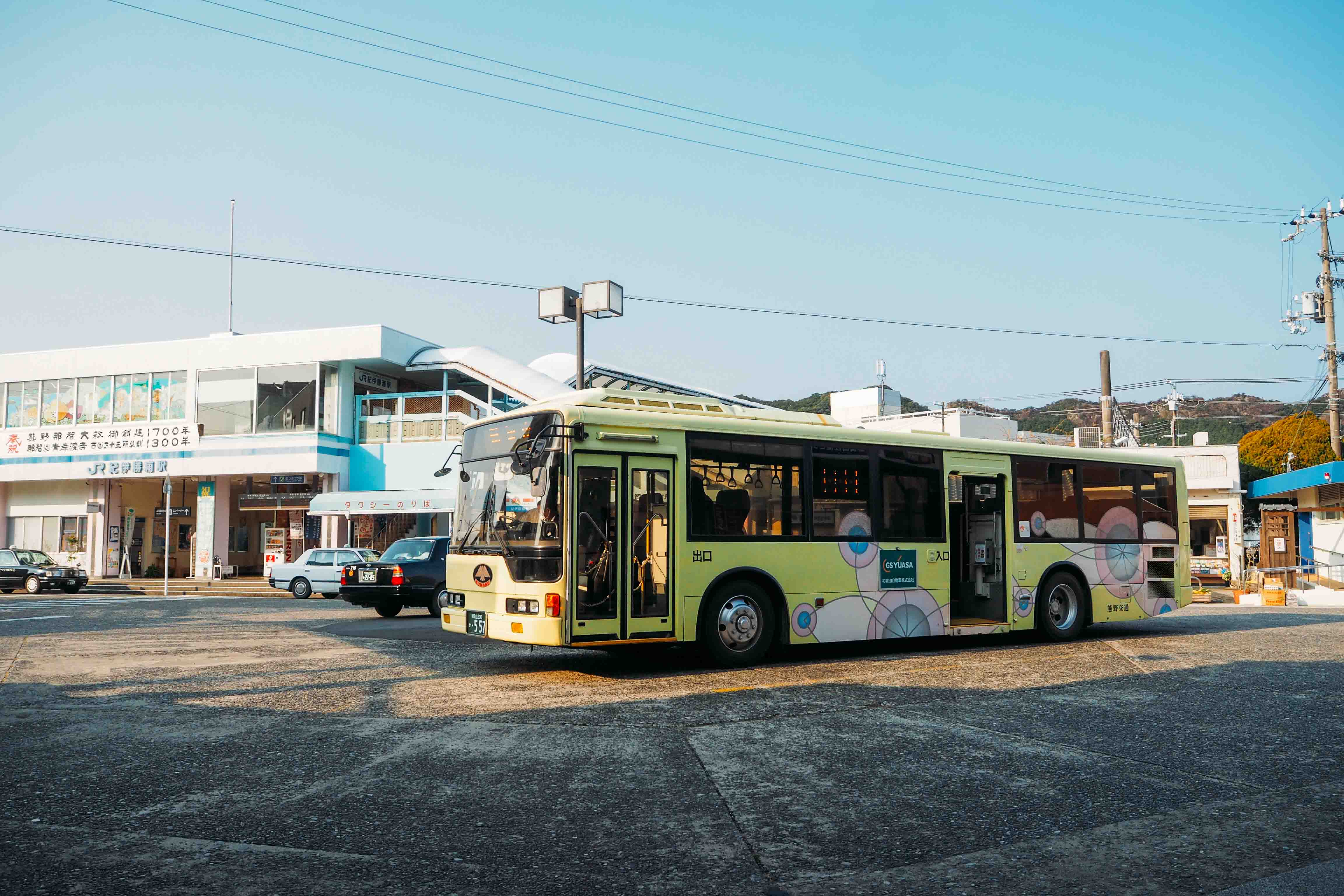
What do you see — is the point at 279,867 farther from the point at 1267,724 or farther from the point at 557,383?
the point at 557,383

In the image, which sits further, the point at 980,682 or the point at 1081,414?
the point at 1081,414

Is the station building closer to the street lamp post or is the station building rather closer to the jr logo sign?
the street lamp post

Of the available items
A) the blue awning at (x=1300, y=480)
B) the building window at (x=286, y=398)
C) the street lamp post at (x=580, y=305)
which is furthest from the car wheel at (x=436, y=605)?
the blue awning at (x=1300, y=480)

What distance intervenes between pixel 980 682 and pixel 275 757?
265 inches

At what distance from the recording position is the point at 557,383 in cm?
3597

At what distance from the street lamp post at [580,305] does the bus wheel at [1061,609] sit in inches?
379

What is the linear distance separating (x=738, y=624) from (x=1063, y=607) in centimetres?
610

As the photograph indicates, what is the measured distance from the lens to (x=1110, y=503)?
14930 millimetres

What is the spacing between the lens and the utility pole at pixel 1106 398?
3547cm

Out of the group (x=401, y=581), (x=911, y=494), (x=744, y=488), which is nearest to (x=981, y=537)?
(x=911, y=494)

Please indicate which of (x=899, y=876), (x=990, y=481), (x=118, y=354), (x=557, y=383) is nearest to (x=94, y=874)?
(x=899, y=876)

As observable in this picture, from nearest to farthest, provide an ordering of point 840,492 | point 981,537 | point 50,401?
point 840,492
point 981,537
point 50,401

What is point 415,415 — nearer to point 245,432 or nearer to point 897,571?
point 245,432

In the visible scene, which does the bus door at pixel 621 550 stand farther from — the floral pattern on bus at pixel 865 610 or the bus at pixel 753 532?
the floral pattern on bus at pixel 865 610
